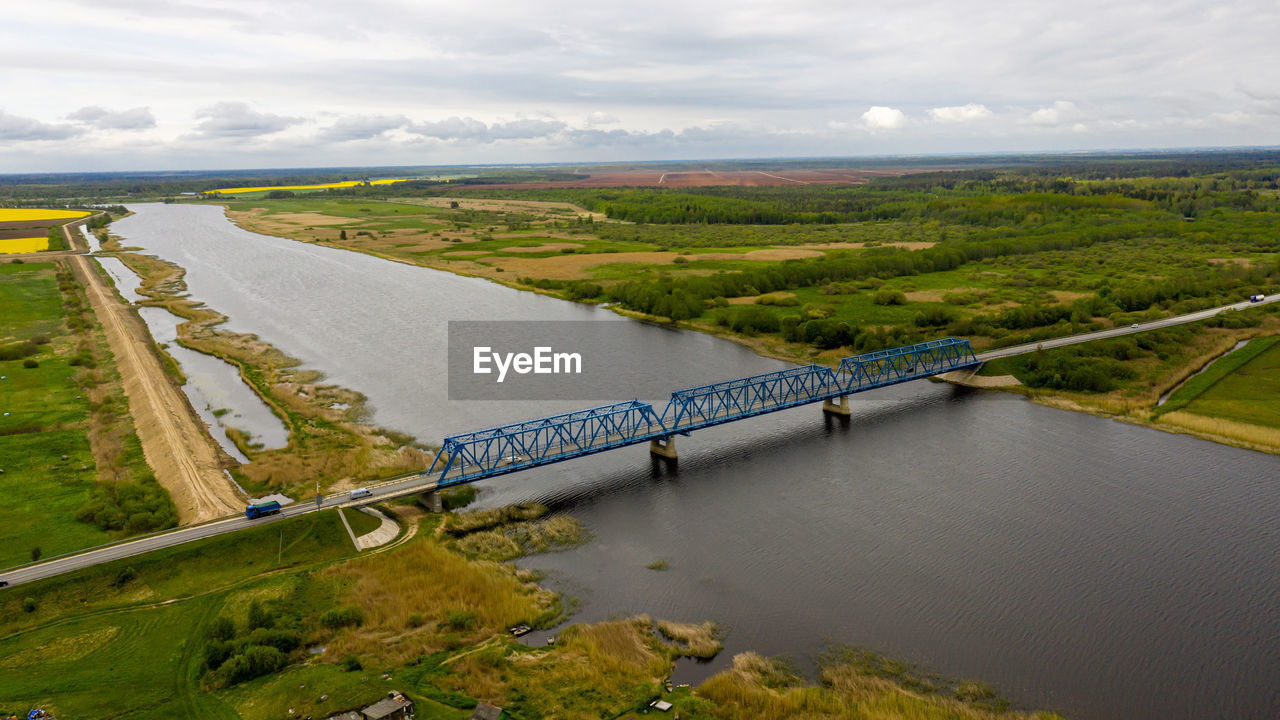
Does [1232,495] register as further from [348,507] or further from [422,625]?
[348,507]

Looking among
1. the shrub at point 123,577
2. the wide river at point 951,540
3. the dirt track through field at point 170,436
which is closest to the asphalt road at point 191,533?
the shrub at point 123,577

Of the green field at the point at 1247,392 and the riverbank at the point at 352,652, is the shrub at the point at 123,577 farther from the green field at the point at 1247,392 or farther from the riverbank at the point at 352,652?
the green field at the point at 1247,392

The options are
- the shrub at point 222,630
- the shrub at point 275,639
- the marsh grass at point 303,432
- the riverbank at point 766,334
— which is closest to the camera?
the shrub at point 275,639

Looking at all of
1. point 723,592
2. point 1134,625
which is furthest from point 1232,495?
point 723,592

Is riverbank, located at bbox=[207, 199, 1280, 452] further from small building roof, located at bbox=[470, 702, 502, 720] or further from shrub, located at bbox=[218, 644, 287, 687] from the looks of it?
shrub, located at bbox=[218, 644, 287, 687]

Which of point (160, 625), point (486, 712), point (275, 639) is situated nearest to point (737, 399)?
point (486, 712)

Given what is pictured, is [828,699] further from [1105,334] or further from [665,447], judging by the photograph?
[1105,334]
